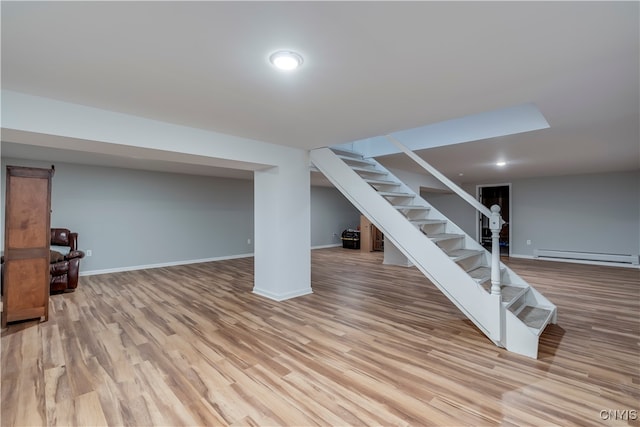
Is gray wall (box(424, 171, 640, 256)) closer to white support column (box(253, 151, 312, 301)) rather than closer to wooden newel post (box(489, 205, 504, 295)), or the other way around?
wooden newel post (box(489, 205, 504, 295))

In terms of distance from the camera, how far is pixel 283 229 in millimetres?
3980

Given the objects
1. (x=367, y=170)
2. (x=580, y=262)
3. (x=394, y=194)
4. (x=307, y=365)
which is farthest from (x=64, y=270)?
(x=580, y=262)

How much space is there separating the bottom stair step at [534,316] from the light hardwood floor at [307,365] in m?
0.15

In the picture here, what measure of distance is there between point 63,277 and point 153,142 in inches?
122

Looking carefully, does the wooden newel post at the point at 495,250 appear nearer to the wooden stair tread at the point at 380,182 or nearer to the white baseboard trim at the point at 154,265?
the wooden stair tread at the point at 380,182

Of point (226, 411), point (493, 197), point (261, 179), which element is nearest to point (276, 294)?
point (261, 179)

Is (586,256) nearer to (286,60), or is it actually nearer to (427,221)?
(427,221)

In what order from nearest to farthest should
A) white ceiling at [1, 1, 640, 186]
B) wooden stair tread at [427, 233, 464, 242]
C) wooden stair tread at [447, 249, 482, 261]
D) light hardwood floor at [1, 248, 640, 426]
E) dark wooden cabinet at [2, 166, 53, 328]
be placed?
white ceiling at [1, 1, 640, 186], light hardwood floor at [1, 248, 640, 426], dark wooden cabinet at [2, 166, 53, 328], wooden stair tread at [447, 249, 482, 261], wooden stair tread at [427, 233, 464, 242]

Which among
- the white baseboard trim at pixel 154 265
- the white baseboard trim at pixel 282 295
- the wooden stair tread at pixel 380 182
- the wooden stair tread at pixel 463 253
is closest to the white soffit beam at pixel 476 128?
the wooden stair tread at pixel 380 182

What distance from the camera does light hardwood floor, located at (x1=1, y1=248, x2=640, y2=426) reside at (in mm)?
1736

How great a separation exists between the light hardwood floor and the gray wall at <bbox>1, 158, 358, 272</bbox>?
6.16 ft

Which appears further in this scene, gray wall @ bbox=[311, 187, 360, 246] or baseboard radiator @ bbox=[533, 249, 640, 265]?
gray wall @ bbox=[311, 187, 360, 246]

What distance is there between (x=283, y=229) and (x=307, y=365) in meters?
2.00

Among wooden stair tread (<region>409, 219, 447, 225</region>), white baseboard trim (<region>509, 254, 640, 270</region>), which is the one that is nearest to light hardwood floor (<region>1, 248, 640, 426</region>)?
wooden stair tread (<region>409, 219, 447, 225</region>)
